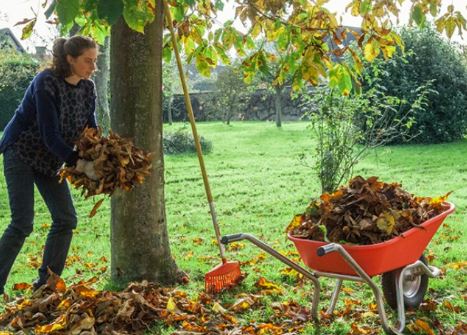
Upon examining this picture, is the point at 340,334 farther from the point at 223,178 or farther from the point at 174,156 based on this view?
the point at 174,156

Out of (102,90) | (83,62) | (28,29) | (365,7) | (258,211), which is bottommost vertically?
(258,211)

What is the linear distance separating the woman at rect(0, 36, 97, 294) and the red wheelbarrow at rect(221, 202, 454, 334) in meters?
1.36

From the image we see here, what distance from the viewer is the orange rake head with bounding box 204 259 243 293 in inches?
167

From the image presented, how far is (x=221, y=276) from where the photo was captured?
4.34 meters

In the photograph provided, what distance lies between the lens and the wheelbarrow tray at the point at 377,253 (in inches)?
134

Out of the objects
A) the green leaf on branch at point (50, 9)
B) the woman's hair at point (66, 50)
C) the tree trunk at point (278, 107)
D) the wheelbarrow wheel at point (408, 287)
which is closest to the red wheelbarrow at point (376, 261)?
the wheelbarrow wheel at point (408, 287)

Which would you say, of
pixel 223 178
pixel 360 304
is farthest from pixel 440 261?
pixel 223 178

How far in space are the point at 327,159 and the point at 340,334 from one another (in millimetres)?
4327

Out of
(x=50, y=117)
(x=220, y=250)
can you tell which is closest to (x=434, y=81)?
(x=220, y=250)

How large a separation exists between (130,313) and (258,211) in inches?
177

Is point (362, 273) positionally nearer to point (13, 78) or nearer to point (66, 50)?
point (66, 50)

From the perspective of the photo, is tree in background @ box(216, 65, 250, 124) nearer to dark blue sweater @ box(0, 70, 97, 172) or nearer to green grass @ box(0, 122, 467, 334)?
green grass @ box(0, 122, 467, 334)

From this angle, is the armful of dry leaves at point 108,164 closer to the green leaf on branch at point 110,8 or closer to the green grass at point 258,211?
the green grass at point 258,211

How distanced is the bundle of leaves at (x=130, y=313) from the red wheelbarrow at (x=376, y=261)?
0.31m
